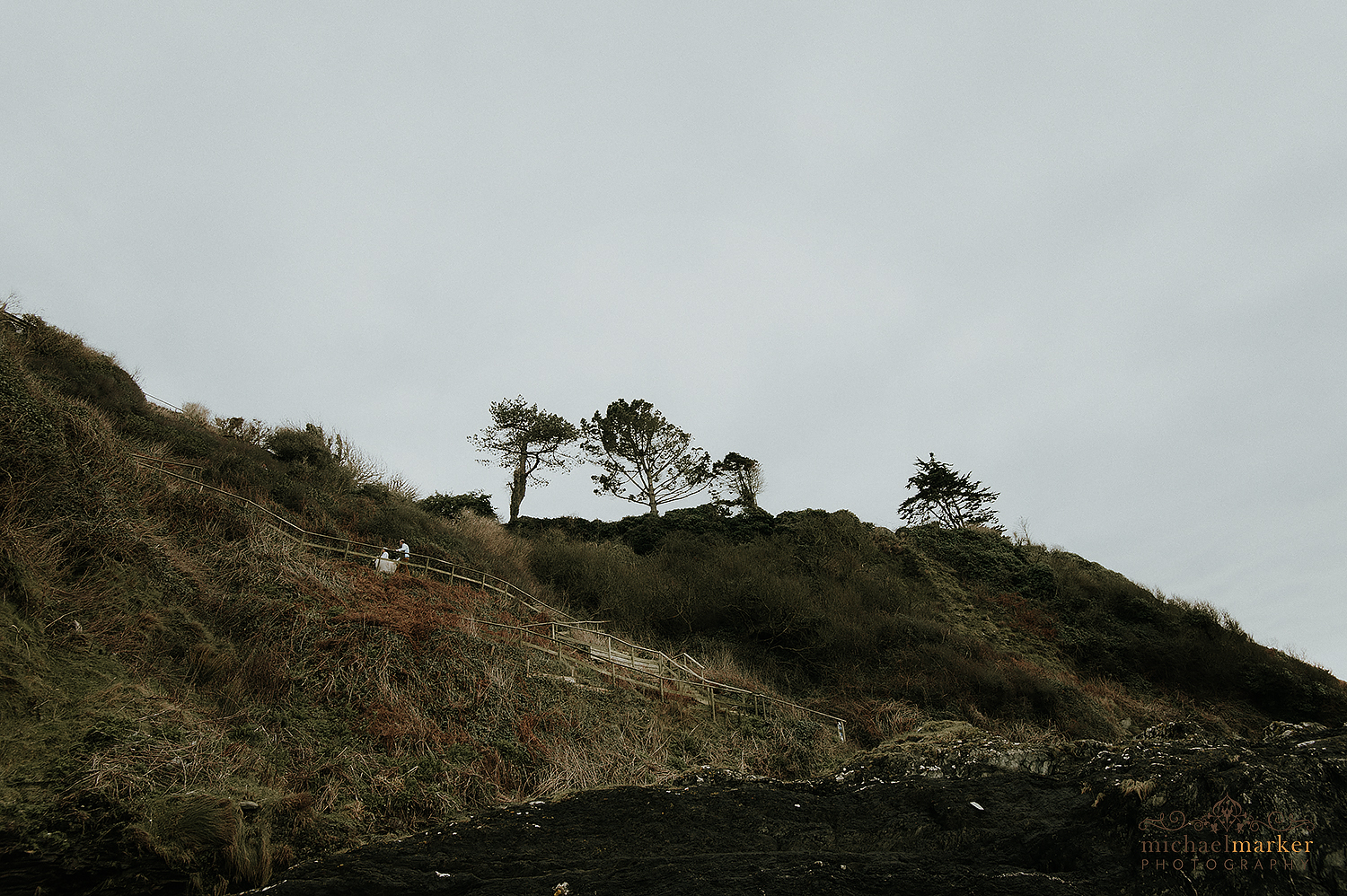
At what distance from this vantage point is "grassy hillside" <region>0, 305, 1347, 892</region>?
27.0ft

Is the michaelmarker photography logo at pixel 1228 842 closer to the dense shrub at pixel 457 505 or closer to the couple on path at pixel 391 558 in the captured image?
the couple on path at pixel 391 558

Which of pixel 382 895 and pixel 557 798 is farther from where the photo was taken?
pixel 557 798

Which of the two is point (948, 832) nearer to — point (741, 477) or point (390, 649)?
point (390, 649)

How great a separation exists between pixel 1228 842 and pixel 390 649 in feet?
45.7

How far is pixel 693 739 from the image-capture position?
15.4 m

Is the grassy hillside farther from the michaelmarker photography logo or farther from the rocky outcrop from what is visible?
the michaelmarker photography logo

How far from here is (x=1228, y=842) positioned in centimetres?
489

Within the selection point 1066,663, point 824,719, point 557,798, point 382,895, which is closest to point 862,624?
point 824,719

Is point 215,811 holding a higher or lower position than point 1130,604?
lower

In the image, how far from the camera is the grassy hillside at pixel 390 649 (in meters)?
8.22

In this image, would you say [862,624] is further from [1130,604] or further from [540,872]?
[540,872]

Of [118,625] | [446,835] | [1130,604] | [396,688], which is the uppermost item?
[1130,604]

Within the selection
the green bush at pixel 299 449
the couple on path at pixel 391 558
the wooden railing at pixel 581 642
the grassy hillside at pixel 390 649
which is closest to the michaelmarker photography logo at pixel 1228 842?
the grassy hillside at pixel 390 649

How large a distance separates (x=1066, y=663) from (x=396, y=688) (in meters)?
23.7
